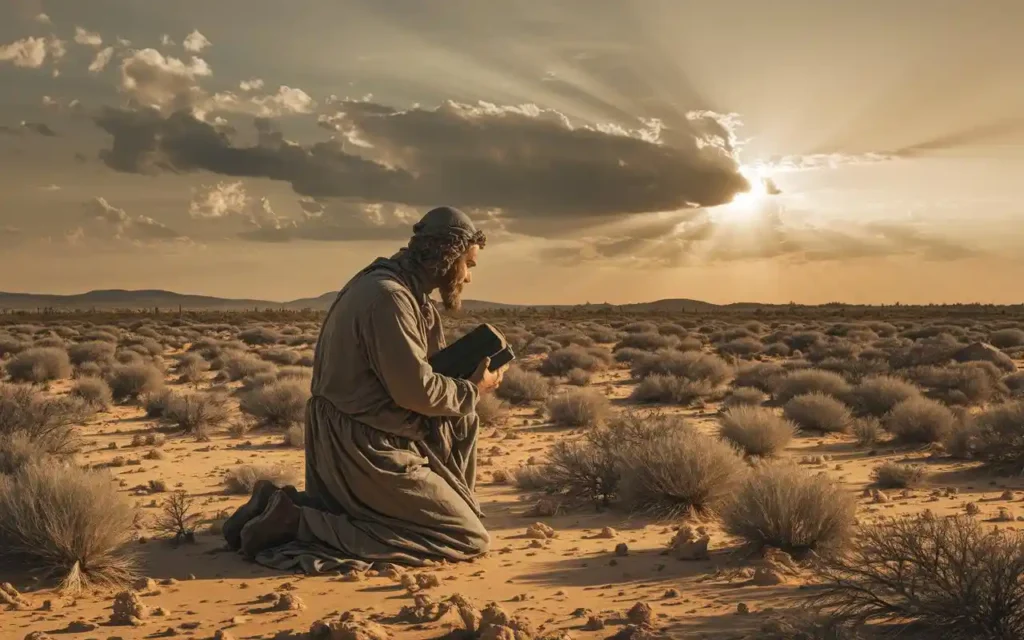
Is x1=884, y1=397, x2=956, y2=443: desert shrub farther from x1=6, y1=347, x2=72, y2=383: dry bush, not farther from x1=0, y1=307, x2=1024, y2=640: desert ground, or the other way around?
x1=6, y1=347, x2=72, y2=383: dry bush

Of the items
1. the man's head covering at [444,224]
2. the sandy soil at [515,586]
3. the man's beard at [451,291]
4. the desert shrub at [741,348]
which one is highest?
the man's head covering at [444,224]

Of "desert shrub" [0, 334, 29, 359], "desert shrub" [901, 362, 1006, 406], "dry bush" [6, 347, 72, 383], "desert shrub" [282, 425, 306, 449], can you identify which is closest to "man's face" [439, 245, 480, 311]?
"desert shrub" [282, 425, 306, 449]

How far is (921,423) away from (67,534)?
9.35m

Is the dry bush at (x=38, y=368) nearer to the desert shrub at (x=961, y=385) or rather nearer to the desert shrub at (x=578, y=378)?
the desert shrub at (x=578, y=378)

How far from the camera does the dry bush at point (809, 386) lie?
14844mm

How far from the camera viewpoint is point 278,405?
503 inches

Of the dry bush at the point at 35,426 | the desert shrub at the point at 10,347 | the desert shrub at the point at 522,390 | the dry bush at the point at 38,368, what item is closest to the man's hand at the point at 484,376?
the dry bush at the point at 35,426

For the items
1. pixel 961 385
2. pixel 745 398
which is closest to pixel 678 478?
pixel 745 398

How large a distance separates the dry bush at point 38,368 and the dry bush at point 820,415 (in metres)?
15.2

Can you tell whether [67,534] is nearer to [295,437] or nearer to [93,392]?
[295,437]

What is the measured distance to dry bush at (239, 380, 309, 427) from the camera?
41.5ft

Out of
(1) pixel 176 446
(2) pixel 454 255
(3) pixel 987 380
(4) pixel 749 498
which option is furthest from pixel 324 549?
(3) pixel 987 380

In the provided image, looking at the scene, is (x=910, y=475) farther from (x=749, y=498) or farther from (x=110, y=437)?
(x=110, y=437)

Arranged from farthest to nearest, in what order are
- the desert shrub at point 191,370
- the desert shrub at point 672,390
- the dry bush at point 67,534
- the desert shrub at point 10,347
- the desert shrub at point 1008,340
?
the desert shrub at point 1008,340 → the desert shrub at point 10,347 → the desert shrub at point 191,370 → the desert shrub at point 672,390 → the dry bush at point 67,534
